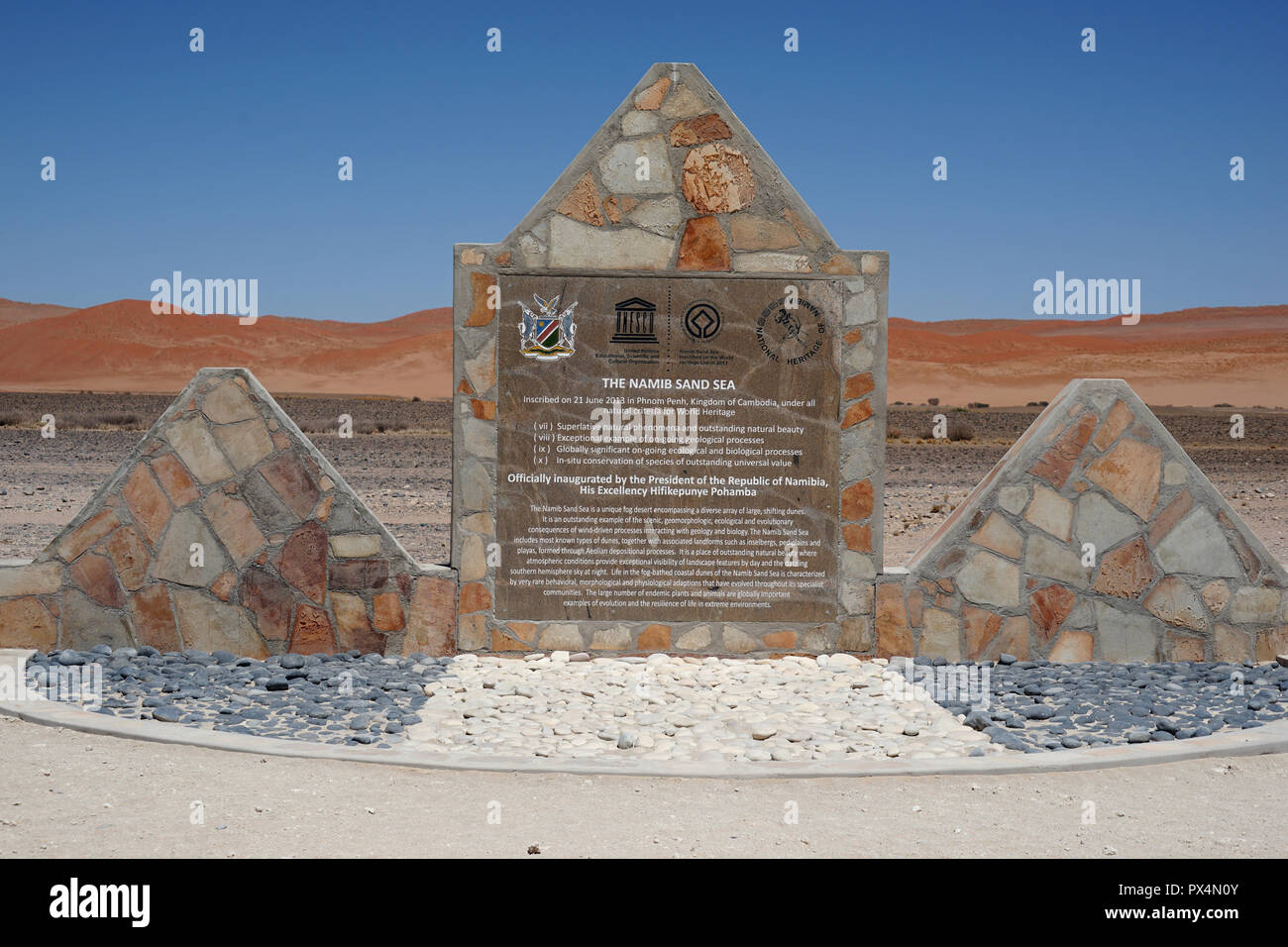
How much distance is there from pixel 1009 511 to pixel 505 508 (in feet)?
11.5

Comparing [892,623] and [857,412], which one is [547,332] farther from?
[892,623]

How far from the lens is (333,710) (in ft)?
21.3

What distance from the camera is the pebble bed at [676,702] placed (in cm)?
605

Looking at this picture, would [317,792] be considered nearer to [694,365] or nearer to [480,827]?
[480,827]

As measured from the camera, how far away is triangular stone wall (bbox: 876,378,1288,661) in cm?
786

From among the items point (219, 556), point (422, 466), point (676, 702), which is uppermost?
point (422, 466)

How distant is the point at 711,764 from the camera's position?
5570 millimetres

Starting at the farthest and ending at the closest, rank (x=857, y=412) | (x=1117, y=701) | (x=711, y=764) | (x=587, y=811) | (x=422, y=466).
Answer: (x=422, y=466) < (x=857, y=412) < (x=1117, y=701) < (x=711, y=764) < (x=587, y=811)

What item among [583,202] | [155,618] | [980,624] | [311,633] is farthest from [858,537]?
[155,618]

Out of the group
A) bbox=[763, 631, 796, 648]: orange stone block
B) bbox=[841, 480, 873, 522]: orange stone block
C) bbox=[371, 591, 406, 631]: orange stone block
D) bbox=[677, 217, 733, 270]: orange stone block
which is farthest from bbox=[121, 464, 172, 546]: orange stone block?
bbox=[841, 480, 873, 522]: orange stone block

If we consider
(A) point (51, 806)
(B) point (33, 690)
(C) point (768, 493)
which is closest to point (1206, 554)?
(C) point (768, 493)

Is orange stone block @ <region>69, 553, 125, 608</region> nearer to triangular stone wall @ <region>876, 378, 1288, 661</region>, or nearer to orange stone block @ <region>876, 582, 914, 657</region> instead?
orange stone block @ <region>876, 582, 914, 657</region>

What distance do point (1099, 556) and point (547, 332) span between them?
4.14m

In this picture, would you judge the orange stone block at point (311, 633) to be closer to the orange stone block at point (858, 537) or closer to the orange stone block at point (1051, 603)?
the orange stone block at point (858, 537)
